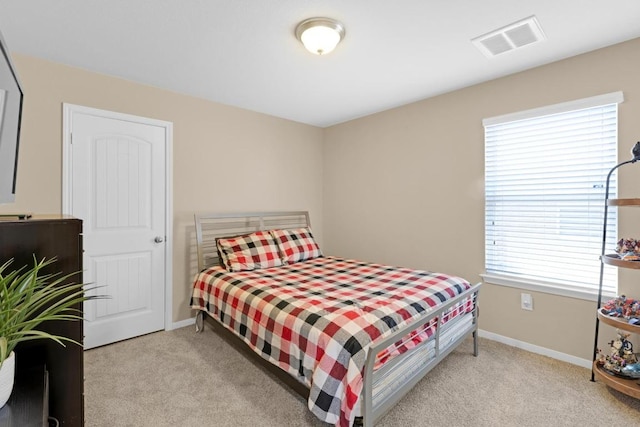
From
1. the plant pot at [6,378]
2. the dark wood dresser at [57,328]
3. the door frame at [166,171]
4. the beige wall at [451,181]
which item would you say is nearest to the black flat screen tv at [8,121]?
the dark wood dresser at [57,328]

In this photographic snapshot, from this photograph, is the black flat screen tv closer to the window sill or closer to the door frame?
the door frame

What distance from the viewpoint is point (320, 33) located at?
195 cm

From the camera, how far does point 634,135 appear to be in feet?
7.05

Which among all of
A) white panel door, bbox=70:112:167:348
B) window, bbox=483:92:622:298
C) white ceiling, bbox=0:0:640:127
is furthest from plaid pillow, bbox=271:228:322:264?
window, bbox=483:92:622:298

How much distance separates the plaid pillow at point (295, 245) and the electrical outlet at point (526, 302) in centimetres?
200

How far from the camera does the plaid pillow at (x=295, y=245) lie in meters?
3.29

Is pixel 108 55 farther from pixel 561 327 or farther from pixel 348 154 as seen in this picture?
pixel 561 327

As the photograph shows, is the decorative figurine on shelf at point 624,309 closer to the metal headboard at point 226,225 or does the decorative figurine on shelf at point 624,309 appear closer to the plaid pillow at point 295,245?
the plaid pillow at point 295,245

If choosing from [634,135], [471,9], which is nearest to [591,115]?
[634,135]

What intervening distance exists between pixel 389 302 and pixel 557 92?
2138 mm

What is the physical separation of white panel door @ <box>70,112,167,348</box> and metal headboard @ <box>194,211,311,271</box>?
14.2 inches

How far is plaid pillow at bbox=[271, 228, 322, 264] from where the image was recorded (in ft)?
10.8

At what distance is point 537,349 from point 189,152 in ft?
12.0

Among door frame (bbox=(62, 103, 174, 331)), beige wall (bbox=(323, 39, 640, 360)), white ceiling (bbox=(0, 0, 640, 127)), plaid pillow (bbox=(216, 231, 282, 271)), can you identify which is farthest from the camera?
plaid pillow (bbox=(216, 231, 282, 271))
